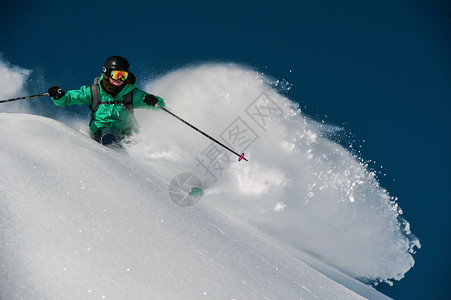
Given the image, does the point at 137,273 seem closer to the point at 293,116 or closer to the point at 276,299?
the point at 276,299

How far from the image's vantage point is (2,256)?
1566mm

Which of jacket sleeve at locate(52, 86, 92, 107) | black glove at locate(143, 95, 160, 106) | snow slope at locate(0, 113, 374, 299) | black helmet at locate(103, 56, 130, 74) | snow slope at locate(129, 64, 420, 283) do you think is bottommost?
snow slope at locate(0, 113, 374, 299)

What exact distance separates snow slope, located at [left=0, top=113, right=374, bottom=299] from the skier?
Result: 1319mm

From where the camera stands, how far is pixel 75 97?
13.1 feet

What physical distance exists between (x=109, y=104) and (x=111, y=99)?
7 cm

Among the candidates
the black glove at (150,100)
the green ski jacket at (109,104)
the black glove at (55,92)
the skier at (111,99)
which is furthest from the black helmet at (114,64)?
the black glove at (55,92)

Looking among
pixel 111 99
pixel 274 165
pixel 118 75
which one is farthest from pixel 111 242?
pixel 274 165

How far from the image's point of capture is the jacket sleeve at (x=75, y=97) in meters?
3.94

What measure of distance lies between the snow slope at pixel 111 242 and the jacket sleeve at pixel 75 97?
1.34 m

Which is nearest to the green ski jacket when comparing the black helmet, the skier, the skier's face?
the skier

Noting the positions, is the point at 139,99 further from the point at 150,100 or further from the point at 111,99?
the point at 111,99

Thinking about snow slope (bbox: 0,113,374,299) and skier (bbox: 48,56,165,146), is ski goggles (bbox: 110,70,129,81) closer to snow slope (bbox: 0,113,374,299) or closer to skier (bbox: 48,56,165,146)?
skier (bbox: 48,56,165,146)

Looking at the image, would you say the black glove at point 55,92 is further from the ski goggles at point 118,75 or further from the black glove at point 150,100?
the black glove at point 150,100

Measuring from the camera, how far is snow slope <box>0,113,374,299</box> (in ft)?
5.30
